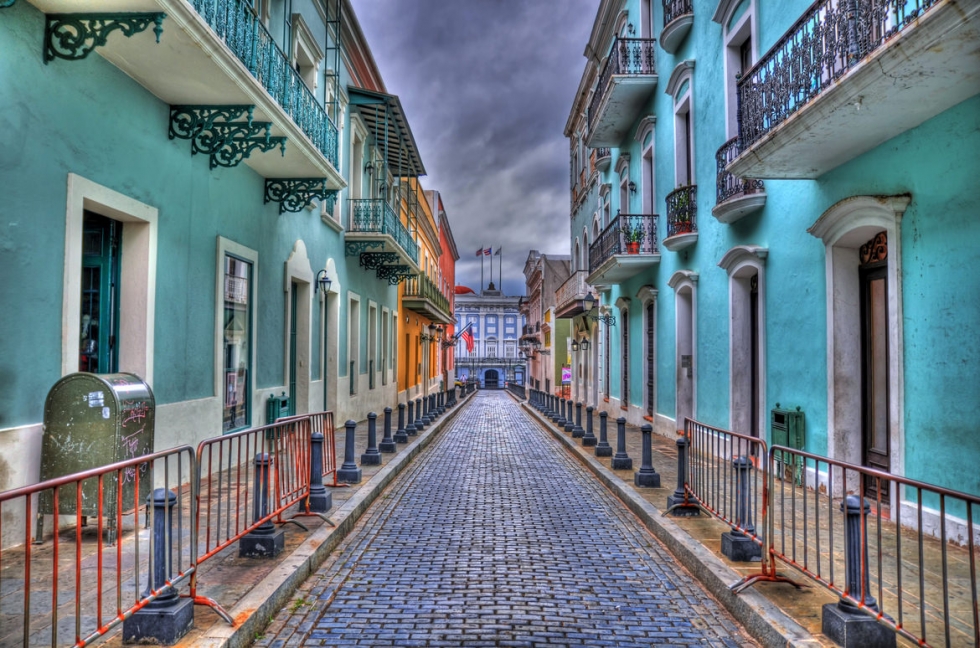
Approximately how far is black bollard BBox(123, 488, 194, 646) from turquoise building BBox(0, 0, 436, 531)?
238 centimetres

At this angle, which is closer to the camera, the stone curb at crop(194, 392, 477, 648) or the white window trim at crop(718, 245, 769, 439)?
the stone curb at crop(194, 392, 477, 648)

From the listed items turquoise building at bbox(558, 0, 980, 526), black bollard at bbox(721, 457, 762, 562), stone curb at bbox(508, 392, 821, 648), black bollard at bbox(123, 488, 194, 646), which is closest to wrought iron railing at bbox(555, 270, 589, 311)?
turquoise building at bbox(558, 0, 980, 526)

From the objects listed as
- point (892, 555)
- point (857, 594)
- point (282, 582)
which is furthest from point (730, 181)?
point (282, 582)

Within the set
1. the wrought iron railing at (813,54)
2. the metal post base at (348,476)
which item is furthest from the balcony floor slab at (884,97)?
the metal post base at (348,476)

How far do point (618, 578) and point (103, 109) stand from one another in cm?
660

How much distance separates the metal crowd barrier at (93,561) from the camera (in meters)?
2.96

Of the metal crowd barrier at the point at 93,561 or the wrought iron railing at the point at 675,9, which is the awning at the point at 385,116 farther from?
the metal crowd barrier at the point at 93,561

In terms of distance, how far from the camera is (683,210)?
1294 centimetres

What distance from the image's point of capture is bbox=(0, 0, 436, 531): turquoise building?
5578mm

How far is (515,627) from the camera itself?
171 inches

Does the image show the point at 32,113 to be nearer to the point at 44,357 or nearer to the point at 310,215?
the point at 44,357

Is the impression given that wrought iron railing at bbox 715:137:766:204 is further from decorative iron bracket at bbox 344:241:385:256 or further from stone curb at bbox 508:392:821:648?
decorative iron bracket at bbox 344:241:385:256

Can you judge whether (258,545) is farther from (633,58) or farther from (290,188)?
(633,58)

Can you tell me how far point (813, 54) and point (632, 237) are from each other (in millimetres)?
8701
